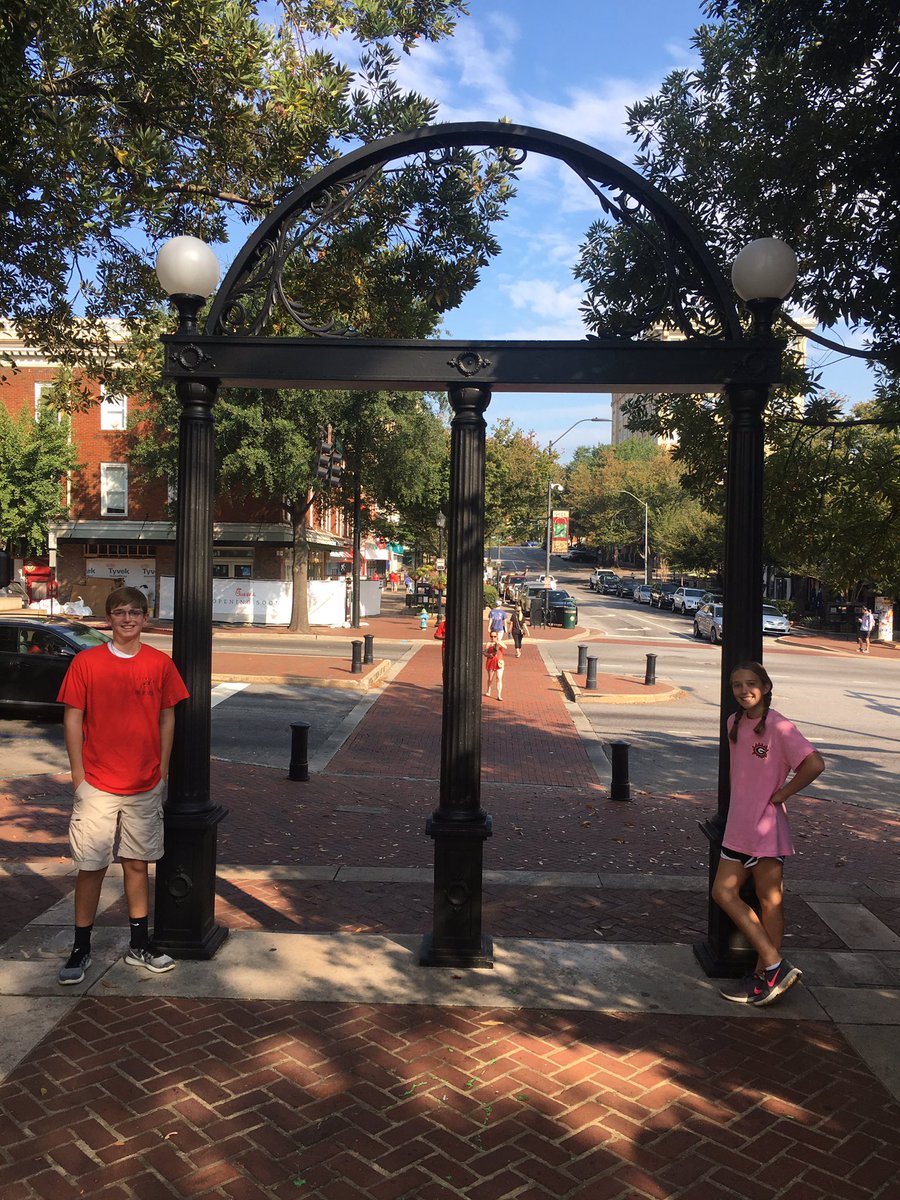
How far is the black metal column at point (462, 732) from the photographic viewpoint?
4758 mm

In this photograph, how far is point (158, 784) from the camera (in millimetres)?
4621

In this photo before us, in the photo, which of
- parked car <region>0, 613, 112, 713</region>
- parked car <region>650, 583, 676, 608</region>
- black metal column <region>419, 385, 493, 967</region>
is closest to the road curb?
parked car <region>0, 613, 112, 713</region>

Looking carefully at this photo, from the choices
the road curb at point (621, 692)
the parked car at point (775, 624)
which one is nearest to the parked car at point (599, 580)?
the parked car at point (775, 624)

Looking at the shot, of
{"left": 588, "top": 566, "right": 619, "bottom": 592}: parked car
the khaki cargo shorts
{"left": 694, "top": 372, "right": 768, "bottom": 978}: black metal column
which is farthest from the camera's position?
{"left": 588, "top": 566, "right": 619, "bottom": 592}: parked car

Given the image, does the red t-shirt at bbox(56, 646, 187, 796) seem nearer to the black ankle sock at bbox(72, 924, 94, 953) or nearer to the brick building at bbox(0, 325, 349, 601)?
the black ankle sock at bbox(72, 924, 94, 953)

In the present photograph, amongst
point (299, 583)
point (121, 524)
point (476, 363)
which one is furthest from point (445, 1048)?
point (121, 524)

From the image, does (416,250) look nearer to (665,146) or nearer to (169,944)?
(665,146)

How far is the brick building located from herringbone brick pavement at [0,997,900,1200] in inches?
1230

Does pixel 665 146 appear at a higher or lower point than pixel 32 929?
higher

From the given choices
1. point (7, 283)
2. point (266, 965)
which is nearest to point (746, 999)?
point (266, 965)

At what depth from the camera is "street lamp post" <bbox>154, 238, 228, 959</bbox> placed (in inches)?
187

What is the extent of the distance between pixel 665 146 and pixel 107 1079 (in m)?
8.62

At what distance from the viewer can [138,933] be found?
4648 millimetres

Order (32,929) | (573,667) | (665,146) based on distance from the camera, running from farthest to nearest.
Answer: (573,667)
(665,146)
(32,929)
